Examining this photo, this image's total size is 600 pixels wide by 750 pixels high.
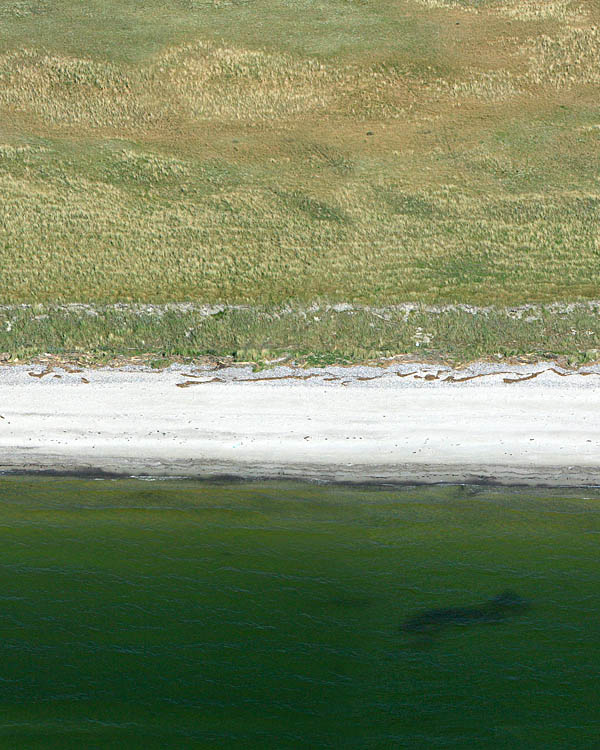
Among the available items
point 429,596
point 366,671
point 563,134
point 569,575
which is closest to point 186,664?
point 366,671

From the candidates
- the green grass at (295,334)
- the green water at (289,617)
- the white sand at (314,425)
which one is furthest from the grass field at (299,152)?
the green water at (289,617)

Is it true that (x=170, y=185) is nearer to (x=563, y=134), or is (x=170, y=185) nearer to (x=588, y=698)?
(x=563, y=134)

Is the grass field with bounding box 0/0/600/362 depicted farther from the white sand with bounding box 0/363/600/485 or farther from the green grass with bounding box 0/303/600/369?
the white sand with bounding box 0/363/600/485

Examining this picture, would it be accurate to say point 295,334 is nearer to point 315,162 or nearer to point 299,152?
point 315,162

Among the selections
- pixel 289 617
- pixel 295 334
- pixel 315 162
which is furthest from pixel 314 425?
pixel 315 162

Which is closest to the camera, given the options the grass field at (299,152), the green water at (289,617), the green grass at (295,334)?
the green water at (289,617)

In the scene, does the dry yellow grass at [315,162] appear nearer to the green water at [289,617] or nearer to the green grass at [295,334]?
the green grass at [295,334]
